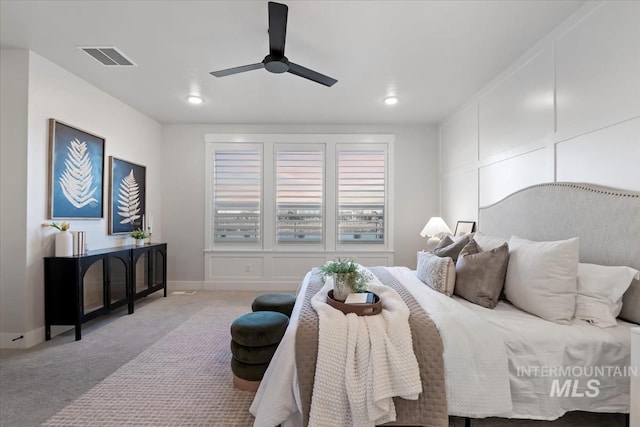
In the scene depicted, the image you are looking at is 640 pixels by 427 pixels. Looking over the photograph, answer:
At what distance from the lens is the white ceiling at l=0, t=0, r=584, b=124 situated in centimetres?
213

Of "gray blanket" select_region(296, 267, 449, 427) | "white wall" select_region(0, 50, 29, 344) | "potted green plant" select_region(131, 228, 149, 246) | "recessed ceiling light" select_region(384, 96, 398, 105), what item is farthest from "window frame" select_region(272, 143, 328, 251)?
"gray blanket" select_region(296, 267, 449, 427)

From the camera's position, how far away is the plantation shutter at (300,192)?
485 centimetres

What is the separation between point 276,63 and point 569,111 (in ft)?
7.20

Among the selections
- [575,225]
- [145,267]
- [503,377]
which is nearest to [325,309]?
[503,377]

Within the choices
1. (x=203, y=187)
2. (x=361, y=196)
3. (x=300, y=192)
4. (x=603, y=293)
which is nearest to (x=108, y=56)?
(x=203, y=187)

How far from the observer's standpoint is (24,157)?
272 cm

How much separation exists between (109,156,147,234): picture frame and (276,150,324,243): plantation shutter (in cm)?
195

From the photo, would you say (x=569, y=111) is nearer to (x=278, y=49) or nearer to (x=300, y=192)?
(x=278, y=49)

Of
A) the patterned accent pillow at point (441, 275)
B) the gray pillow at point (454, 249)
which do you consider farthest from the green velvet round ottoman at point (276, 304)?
the gray pillow at point (454, 249)

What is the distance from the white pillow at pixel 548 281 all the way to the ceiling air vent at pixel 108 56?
11.9 feet

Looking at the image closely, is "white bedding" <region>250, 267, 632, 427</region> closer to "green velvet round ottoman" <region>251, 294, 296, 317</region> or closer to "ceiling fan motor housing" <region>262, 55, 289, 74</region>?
"green velvet round ottoman" <region>251, 294, 296, 317</region>

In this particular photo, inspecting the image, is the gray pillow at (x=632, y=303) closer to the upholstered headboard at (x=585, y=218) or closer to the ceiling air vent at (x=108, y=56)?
the upholstered headboard at (x=585, y=218)

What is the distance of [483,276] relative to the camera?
2.01 metres


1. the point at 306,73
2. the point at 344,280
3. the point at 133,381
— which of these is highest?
the point at 306,73
